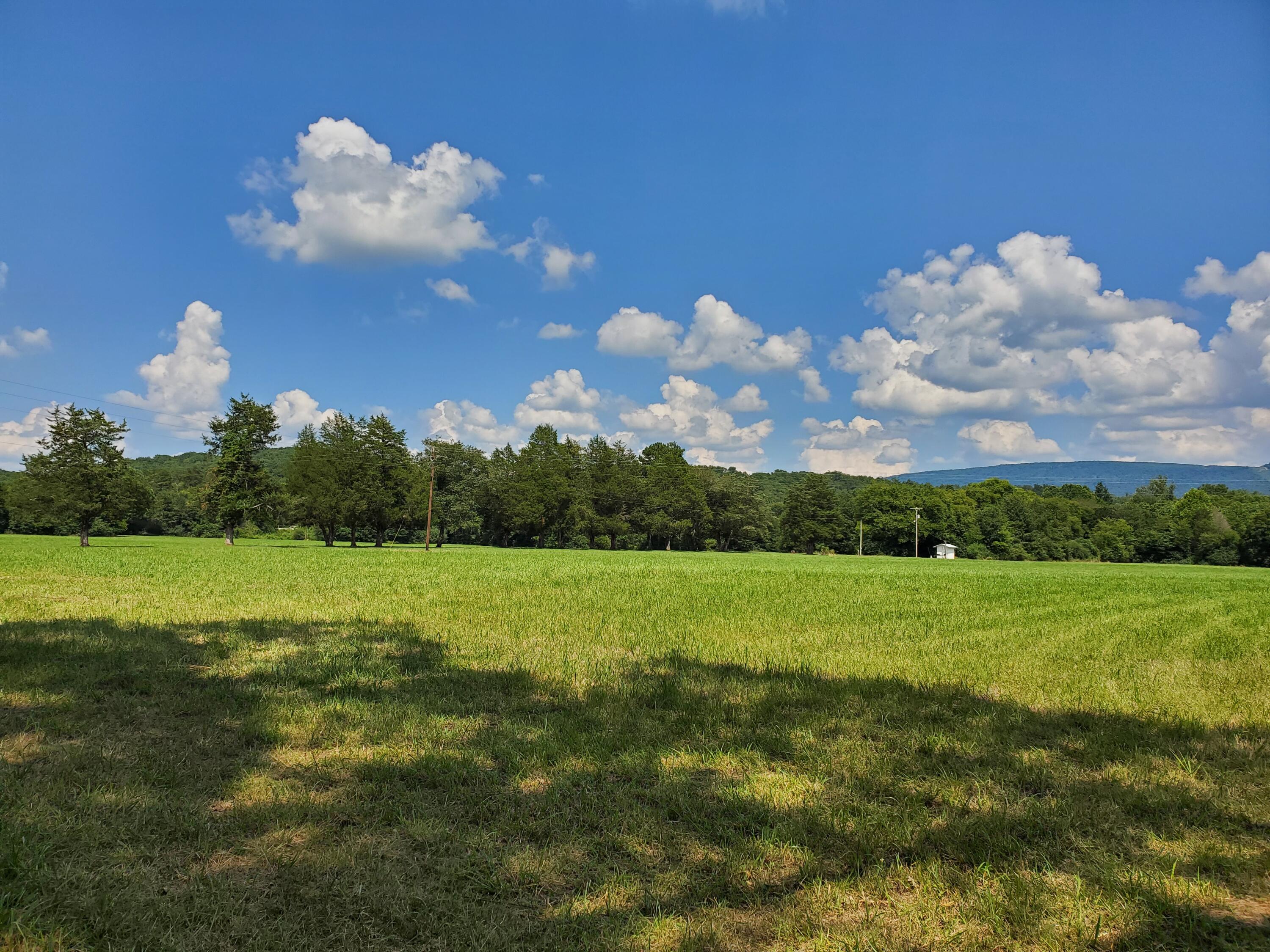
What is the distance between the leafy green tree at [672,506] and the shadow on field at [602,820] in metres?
89.2

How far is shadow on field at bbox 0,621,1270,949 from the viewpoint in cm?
302

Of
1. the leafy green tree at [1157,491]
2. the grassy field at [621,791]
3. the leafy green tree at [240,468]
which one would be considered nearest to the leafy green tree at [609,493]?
the leafy green tree at [240,468]

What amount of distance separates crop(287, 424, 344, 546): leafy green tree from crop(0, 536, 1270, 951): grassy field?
55.5 meters

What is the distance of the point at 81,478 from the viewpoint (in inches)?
1989

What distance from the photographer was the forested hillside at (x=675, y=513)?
77.1 metres

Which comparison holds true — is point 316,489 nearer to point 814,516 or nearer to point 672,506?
point 672,506

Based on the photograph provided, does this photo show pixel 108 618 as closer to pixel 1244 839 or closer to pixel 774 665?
pixel 774 665

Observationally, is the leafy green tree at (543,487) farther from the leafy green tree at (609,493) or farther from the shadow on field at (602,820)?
the shadow on field at (602,820)

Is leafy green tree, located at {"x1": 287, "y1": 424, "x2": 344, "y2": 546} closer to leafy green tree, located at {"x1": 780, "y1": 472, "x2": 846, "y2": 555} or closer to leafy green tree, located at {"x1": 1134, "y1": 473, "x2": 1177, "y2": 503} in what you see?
leafy green tree, located at {"x1": 780, "y1": 472, "x2": 846, "y2": 555}

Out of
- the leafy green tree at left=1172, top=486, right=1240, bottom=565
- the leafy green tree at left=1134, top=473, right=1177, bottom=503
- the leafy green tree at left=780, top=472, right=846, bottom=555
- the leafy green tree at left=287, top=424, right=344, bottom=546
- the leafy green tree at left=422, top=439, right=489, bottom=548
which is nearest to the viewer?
the leafy green tree at left=287, top=424, right=344, bottom=546

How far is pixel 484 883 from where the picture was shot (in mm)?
3303

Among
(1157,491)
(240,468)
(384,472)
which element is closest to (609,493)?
(384,472)

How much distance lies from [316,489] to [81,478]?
17462mm

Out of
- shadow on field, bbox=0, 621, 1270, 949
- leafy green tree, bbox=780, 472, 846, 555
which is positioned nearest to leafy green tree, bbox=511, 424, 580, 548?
leafy green tree, bbox=780, 472, 846, 555
